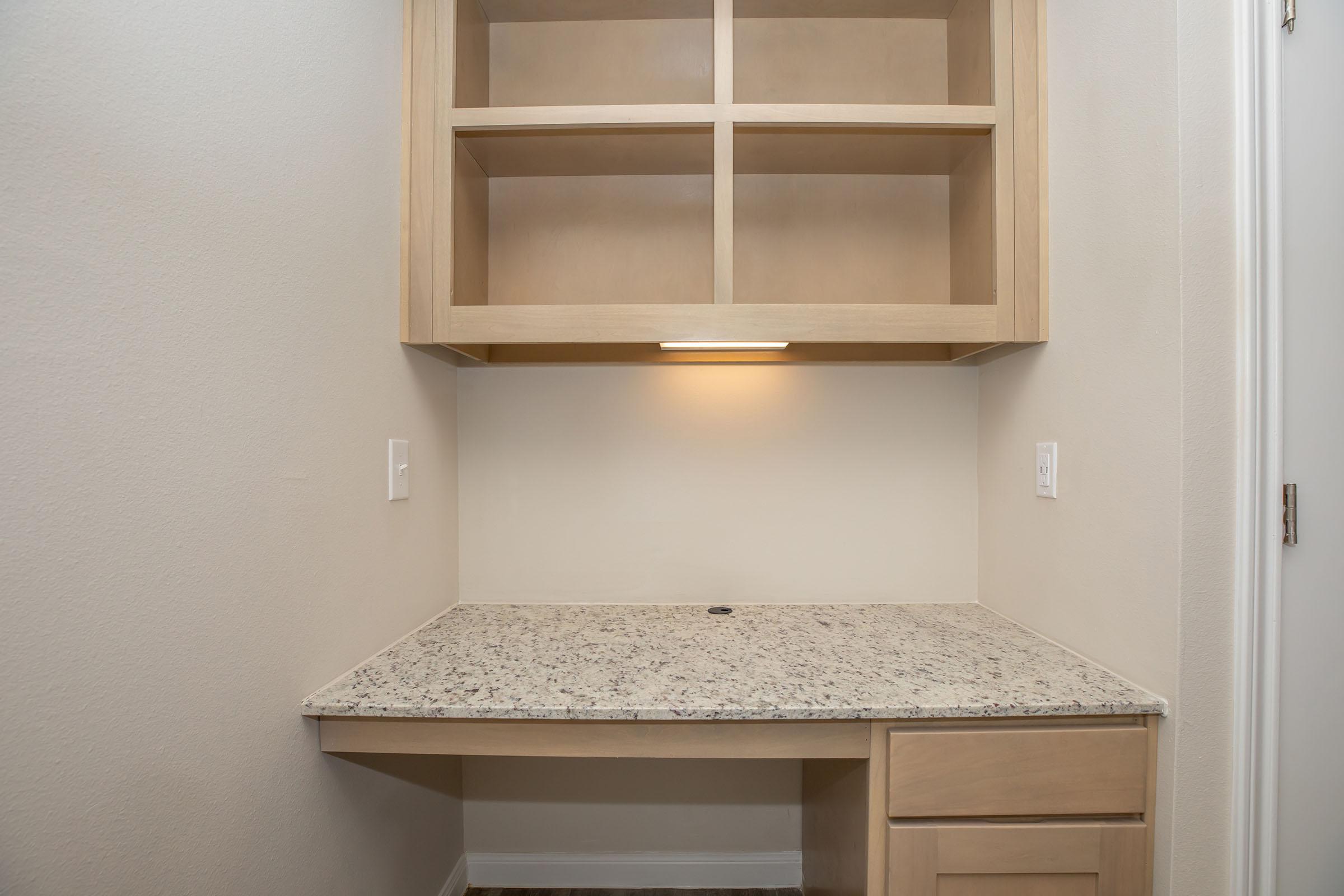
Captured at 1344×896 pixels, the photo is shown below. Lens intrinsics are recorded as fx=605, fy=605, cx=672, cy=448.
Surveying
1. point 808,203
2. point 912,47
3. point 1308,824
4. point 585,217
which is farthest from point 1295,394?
point 585,217

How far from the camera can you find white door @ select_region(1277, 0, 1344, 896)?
942 mm

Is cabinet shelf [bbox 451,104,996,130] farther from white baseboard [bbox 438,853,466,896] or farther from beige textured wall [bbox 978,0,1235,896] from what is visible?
white baseboard [bbox 438,853,466,896]

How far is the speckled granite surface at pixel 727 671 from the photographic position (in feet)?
3.35

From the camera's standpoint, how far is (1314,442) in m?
0.95

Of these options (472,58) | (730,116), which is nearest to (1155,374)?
(730,116)

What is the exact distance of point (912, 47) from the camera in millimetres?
1574

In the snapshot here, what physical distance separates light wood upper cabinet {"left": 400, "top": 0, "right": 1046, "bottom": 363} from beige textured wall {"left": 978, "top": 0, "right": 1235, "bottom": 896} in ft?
0.41

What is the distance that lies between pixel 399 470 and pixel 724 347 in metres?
0.81

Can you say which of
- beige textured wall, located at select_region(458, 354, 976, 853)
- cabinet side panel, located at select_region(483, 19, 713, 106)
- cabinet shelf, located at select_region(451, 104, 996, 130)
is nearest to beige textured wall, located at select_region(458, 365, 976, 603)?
beige textured wall, located at select_region(458, 354, 976, 853)

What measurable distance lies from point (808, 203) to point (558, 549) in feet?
3.83

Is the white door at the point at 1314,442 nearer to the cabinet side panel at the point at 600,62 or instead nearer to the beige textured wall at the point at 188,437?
the cabinet side panel at the point at 600,62

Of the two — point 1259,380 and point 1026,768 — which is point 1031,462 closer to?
point 1259,380

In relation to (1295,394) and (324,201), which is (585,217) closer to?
(324,201)

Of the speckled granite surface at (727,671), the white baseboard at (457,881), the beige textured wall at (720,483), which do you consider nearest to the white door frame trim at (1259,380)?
the speckled granite surface at (727,671)
